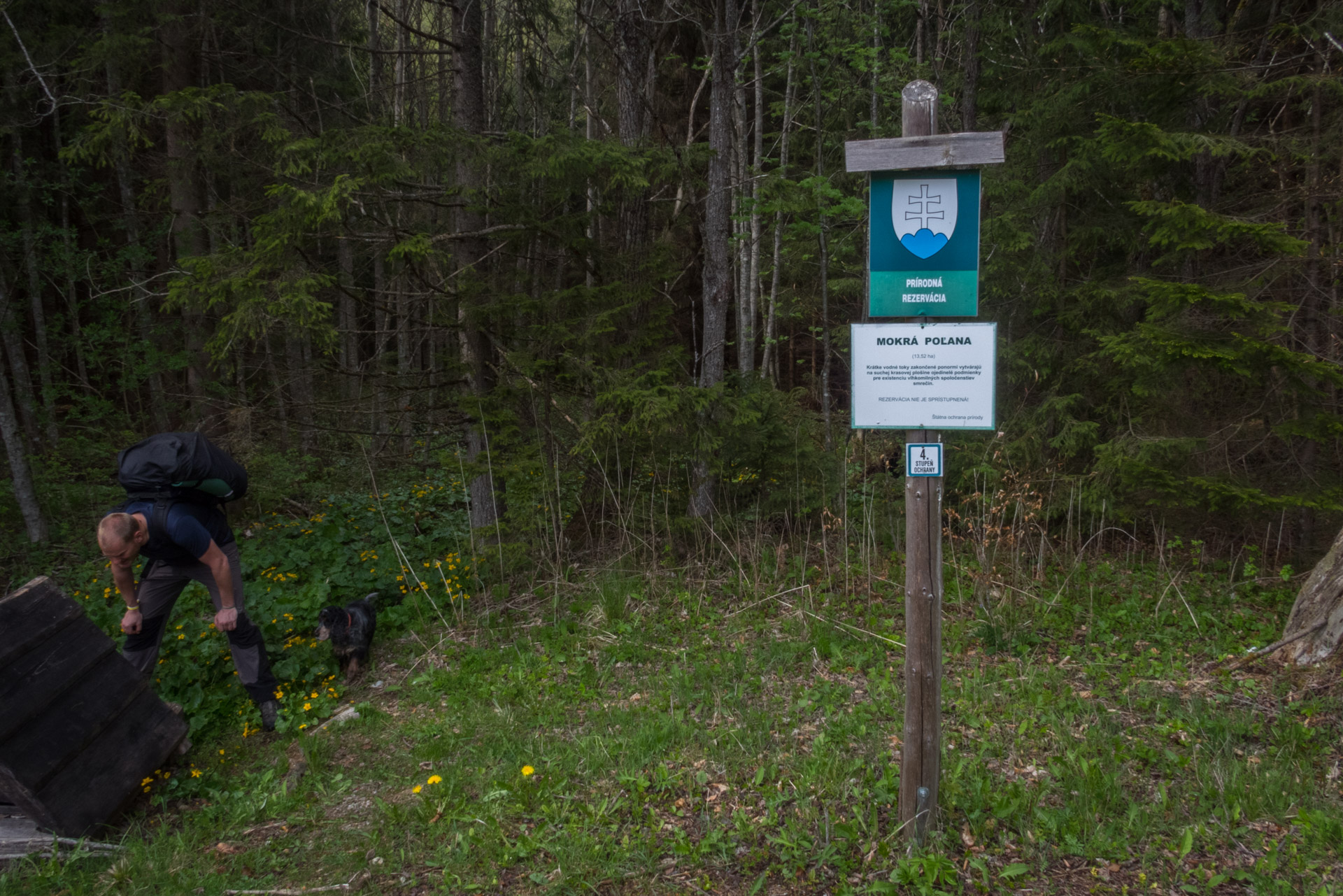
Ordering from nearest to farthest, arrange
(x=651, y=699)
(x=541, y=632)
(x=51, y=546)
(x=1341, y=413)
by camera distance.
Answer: (x=651, y=699) < (x=541, y=632) < (x=1341, y=413) < (x=51, y=546)

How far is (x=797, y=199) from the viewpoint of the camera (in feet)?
22.3

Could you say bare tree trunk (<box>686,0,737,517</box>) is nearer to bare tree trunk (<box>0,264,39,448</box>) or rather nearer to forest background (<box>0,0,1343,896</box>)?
forest background (<box>0,0,1343,896</box>)

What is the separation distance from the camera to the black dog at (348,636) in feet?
17.4

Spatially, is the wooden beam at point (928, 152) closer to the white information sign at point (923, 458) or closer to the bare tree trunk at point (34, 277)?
the white information sign at point (923, 458)

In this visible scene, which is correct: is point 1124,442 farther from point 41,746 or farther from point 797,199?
point 41,746

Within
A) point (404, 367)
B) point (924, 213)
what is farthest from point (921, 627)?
point (404, 367)

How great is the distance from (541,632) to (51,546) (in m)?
8.07

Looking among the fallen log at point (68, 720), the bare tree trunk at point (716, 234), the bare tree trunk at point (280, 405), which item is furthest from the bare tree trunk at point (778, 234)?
the fallen log at point (68, 720)


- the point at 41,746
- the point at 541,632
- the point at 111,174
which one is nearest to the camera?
the point at 41,746

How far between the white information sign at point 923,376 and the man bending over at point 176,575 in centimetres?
372

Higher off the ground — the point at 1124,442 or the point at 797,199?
the point at 797,199

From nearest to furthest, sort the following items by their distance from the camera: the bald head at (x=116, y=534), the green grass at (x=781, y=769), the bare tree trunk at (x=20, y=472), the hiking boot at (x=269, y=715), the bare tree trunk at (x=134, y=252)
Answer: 1. the green grass at (x=781, y=769)
2. the bald head at (x=116, y=534)
3. the hiking boot at (x=269, y=715)
4. the bare tree trunk at (x=20, y=472)
5. the bare tree trunk at (x=134, y=252)

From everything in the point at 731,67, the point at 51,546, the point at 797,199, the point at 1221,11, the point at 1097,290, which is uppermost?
the point at 1221,11

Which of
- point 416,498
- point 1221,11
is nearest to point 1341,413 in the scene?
point 1221,11
